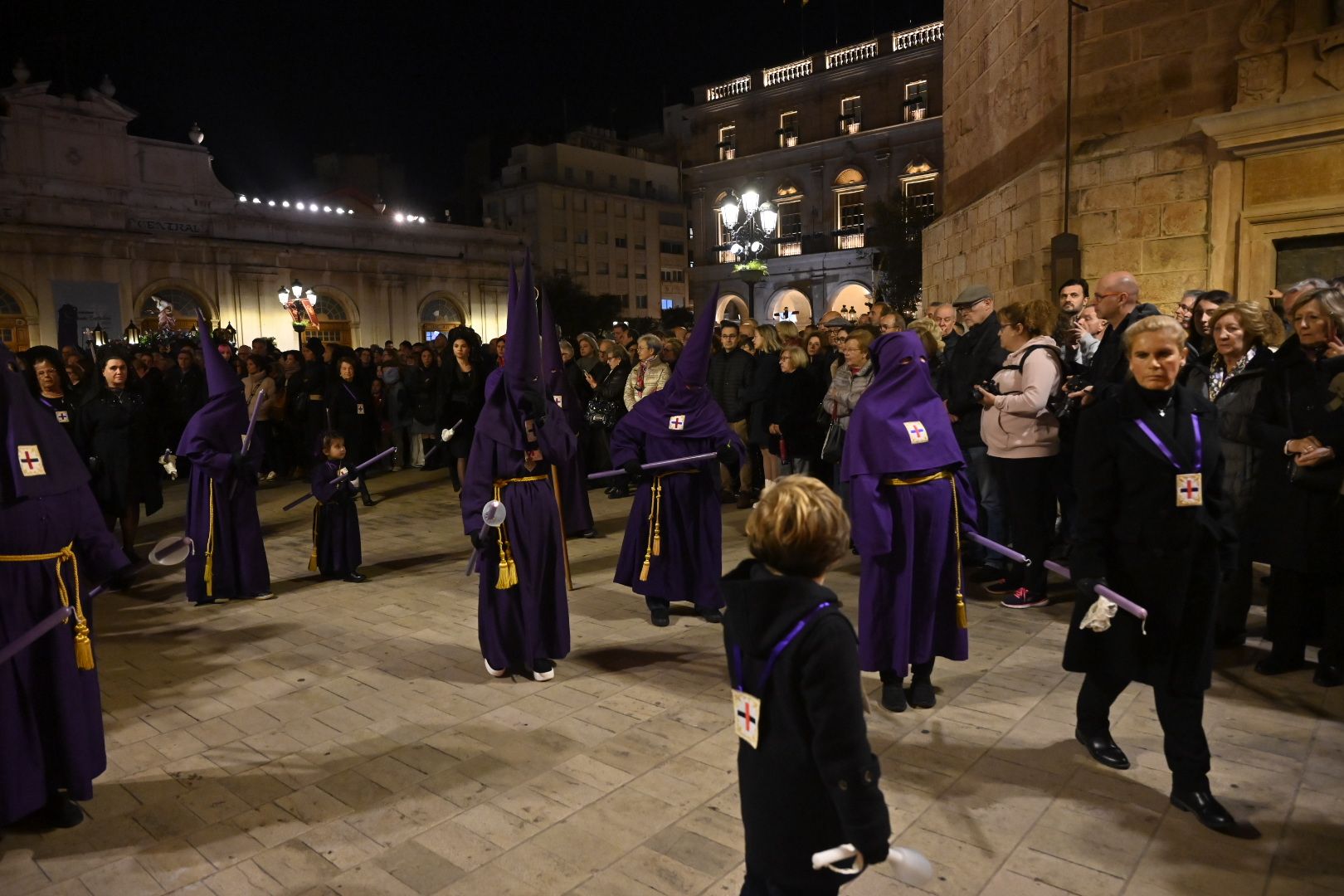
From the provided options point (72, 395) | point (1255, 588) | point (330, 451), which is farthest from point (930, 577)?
point (72, 395)

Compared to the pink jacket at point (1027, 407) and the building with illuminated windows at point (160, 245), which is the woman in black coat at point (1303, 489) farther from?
the building with illuminated windows at point (160, 245)

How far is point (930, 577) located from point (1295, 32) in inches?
264

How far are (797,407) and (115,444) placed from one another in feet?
20.8

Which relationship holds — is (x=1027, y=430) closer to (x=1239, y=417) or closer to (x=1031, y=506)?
(x=1031, y=506)

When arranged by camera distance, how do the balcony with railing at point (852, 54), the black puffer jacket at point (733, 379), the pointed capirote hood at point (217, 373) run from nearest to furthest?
the pointed capirote hood at point (217, 373)
the black puffer jacket at point (733, 379)
the balcony with railing at point (852, 54)

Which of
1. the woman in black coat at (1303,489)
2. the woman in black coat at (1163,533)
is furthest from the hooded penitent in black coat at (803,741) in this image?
the woman in black coat at (1303,489)

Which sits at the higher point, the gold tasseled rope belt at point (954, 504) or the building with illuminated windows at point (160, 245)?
the building with illuminated windows at point (160, 245)

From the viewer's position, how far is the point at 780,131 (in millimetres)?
44500

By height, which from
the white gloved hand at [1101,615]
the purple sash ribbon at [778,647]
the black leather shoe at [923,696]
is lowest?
the black leather shoe at [923,696]

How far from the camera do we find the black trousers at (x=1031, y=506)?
6.21 metres

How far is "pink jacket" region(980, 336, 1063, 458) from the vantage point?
596cm

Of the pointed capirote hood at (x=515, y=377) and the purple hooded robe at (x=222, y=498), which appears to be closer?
the pointed capirote hood at (x=515, y=377)

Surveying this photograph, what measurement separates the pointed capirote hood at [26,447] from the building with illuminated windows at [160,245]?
32586 millimetres

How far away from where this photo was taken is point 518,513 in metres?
5.23
